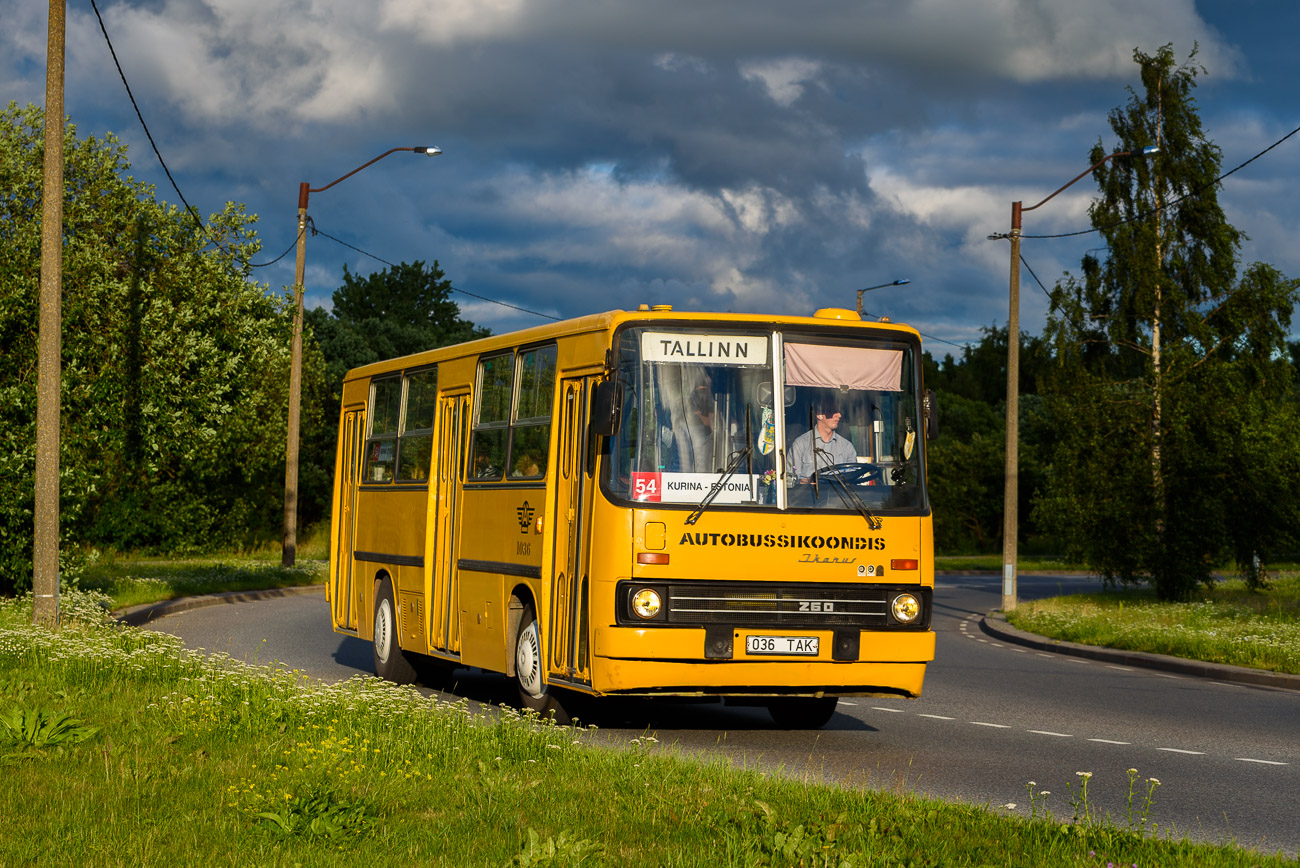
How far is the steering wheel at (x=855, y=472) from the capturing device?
11.0 meters

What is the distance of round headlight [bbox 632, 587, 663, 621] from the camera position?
1051 cm

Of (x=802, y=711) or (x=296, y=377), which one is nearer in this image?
(x=802, y=711)

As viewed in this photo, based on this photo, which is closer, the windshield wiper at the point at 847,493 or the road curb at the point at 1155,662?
the windshield wiper at the point at 847,493

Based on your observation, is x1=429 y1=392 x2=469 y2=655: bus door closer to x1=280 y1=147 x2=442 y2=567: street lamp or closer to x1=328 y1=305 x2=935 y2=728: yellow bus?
x1=328 y1=305 x2=935 y2=728: yellow bus

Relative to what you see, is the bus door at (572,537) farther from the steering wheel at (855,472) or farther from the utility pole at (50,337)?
the utility pole at (50,337)

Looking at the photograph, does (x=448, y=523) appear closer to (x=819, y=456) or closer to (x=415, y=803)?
(x=819, y=456)

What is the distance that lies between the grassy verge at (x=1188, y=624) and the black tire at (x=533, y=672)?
9.48 metres

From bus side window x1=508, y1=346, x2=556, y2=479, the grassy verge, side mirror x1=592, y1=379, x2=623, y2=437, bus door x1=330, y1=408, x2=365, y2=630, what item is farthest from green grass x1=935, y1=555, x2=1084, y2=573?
side mirror x1=592, y1=379, x2=623, y2=437

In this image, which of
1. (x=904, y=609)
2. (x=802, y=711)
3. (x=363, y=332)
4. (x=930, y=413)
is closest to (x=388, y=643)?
(x=802, y=711)

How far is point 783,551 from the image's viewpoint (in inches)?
423

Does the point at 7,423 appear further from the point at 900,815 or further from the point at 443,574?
the point at 900,815


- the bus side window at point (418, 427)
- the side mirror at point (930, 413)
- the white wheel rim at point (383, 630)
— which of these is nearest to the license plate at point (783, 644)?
the side mirror at point (930, 413)

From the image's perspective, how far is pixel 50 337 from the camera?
53.5 feet

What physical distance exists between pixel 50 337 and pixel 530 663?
7.58 meters
